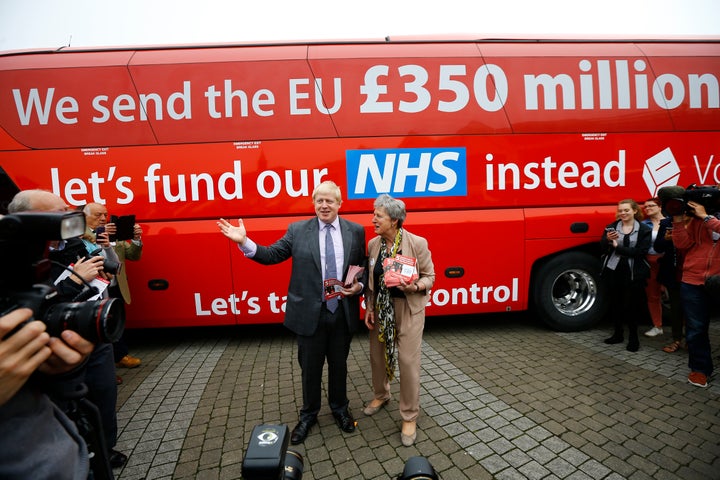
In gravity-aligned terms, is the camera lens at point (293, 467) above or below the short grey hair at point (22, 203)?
below

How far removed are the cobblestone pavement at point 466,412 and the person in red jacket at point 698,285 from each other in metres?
0.25

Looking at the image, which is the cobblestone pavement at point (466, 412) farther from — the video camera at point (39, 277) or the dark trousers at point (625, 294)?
the video camera at point (39, 277)

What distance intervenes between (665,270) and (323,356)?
14.5 feet

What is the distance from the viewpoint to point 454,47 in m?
4.40

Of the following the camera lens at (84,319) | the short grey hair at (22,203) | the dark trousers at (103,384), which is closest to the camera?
the camera lens at (84,319)

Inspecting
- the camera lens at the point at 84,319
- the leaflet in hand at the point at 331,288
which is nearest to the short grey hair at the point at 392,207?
the leaflet in hand at the point at 331,288

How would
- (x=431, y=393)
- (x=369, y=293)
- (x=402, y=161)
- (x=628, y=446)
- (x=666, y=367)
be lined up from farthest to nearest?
(x=402, y=161) → (x=666, y=367) → (x=431, y=393) → (x=369, y=293) → (x=628, y=446)

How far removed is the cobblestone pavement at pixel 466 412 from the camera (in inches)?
100

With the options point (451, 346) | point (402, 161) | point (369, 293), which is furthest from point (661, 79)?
point (369, 293)

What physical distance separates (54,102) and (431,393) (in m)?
5.24

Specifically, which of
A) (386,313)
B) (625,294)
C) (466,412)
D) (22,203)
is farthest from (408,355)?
(625,294)

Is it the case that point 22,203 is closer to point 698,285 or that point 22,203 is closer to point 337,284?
point 337,284

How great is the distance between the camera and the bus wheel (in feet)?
15.5

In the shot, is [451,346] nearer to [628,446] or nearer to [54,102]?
[628,446]
